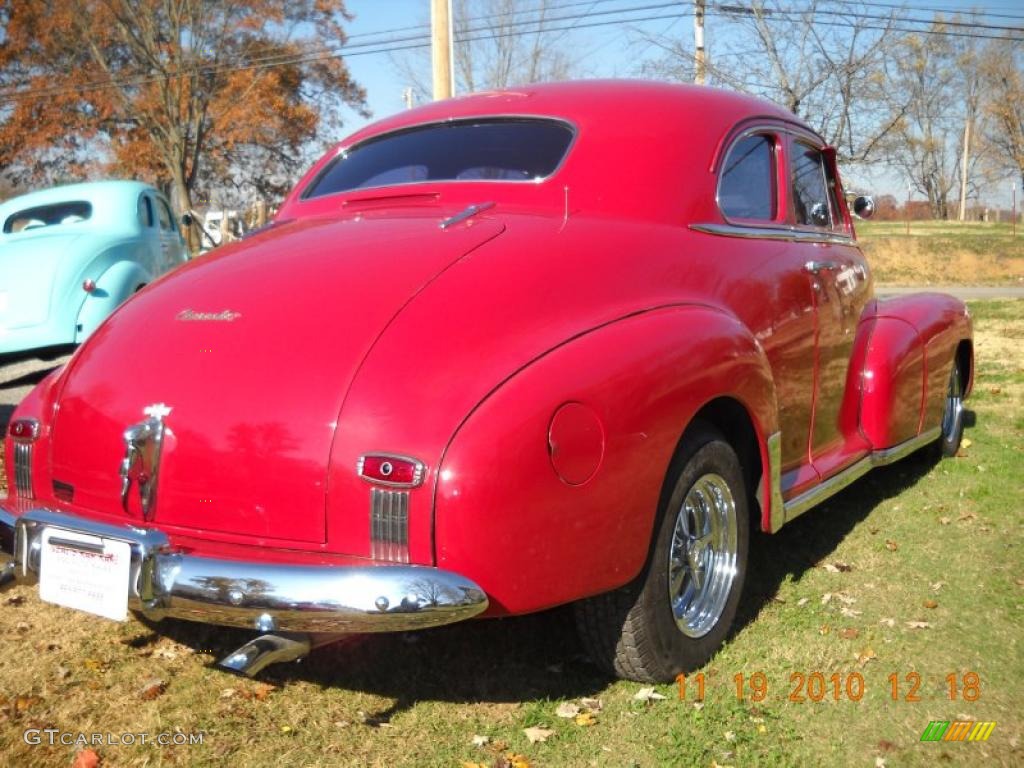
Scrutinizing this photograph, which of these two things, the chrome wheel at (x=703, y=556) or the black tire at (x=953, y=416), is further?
the black tire at (x=953, y=416)

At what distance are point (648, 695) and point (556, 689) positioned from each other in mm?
292

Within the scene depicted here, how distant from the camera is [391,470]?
226 centimetres

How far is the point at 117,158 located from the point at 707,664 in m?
28.2

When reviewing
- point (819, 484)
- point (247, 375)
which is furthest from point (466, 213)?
point (819, 484)

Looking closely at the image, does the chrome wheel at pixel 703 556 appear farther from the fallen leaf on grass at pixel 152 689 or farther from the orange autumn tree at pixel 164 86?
the orange autumn tree at pixel 164 86

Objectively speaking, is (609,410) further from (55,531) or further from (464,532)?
(55,531)

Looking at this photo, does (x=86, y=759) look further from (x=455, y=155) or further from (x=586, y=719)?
(x=455, y=155)

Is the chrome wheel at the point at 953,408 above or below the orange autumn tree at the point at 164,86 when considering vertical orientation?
below

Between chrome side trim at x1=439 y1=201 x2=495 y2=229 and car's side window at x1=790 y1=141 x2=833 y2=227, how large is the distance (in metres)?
1.57

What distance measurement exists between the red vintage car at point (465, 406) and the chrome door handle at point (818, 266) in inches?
3.2

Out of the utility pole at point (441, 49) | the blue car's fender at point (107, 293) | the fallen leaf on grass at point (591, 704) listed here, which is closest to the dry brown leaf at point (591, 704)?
the fallen leaf on grass at point (591, 704)

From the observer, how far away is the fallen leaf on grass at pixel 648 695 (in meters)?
2.88

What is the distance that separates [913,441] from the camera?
15.3ft

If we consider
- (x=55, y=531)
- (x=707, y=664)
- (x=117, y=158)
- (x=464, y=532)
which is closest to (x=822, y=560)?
(x=707, y=664)
